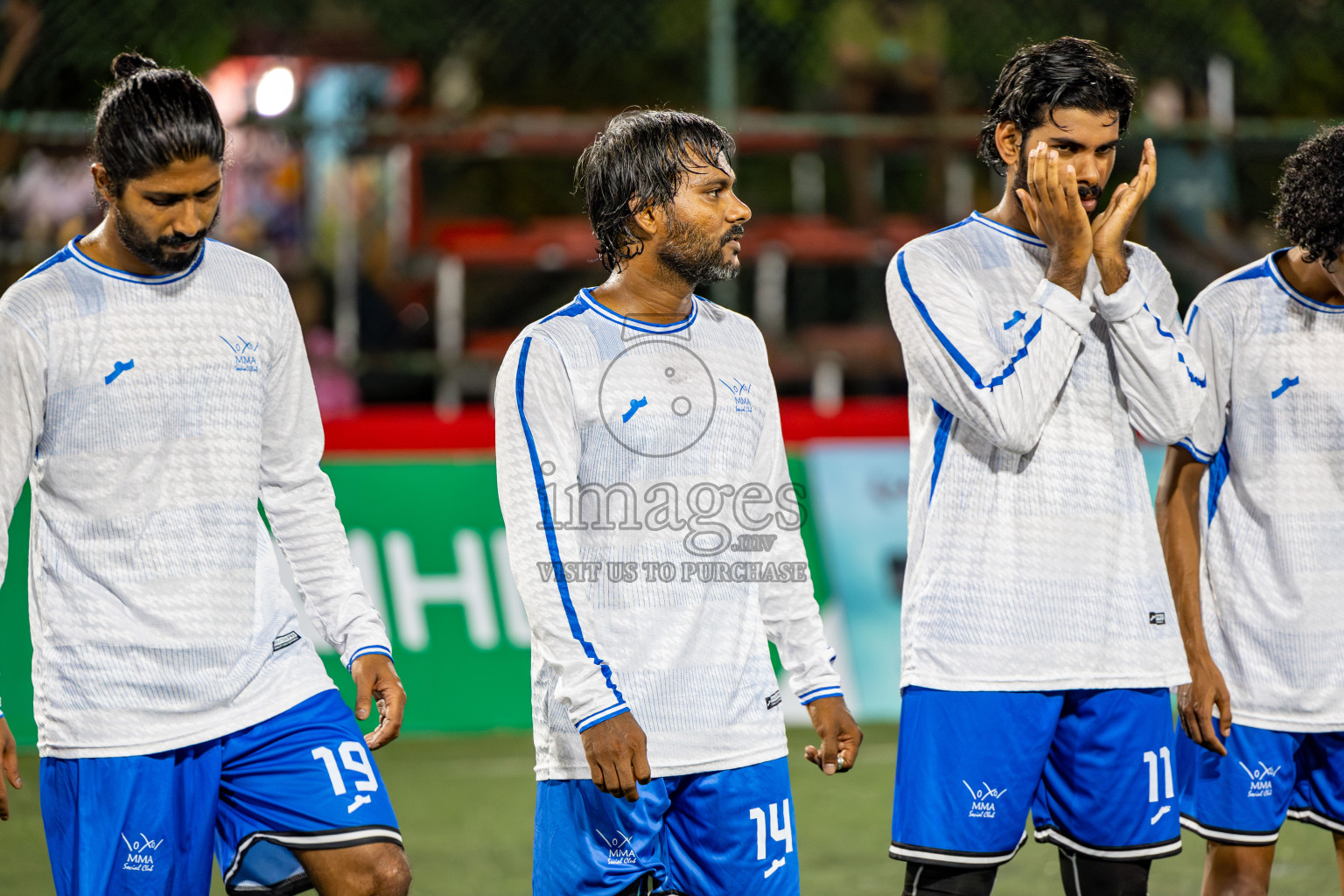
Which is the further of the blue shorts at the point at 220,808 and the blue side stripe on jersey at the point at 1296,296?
the blue side stripe on jersey at the point at 1296,296

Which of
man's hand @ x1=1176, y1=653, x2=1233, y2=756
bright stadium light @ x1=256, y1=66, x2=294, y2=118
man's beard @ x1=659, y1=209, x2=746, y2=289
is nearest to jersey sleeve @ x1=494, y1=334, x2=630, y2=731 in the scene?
man's beard @ x1=659, y1=209, x2=746, y2=289

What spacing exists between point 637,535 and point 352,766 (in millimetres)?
756

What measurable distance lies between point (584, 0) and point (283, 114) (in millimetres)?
1679

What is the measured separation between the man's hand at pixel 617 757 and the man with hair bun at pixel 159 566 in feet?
1.61

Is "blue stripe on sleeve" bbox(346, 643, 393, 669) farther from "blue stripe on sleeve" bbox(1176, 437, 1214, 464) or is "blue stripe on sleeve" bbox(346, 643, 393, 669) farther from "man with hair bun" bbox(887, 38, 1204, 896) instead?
"blue stripe on sleeve" bbox(1176, 437, 1214, 464)

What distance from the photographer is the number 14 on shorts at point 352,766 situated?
323 cm

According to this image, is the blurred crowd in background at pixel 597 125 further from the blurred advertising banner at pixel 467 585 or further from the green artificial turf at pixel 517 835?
the green artificial turf at pixel 517 835

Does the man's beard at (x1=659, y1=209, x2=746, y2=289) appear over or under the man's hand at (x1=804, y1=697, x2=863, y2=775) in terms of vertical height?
over

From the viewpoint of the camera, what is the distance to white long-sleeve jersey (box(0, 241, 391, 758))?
3.09m

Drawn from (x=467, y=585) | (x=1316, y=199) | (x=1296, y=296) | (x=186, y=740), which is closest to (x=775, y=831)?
(x=186, y=740)

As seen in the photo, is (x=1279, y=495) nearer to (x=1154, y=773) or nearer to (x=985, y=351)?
(x=1154, y=773)

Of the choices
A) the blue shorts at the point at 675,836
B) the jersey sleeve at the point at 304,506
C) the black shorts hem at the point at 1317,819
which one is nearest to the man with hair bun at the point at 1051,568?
the blue shorts at the point at 675,836

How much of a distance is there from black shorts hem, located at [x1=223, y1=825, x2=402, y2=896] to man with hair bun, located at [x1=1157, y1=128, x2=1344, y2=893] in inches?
71.6

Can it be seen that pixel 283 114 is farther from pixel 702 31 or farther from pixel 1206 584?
pixel 1206 584
